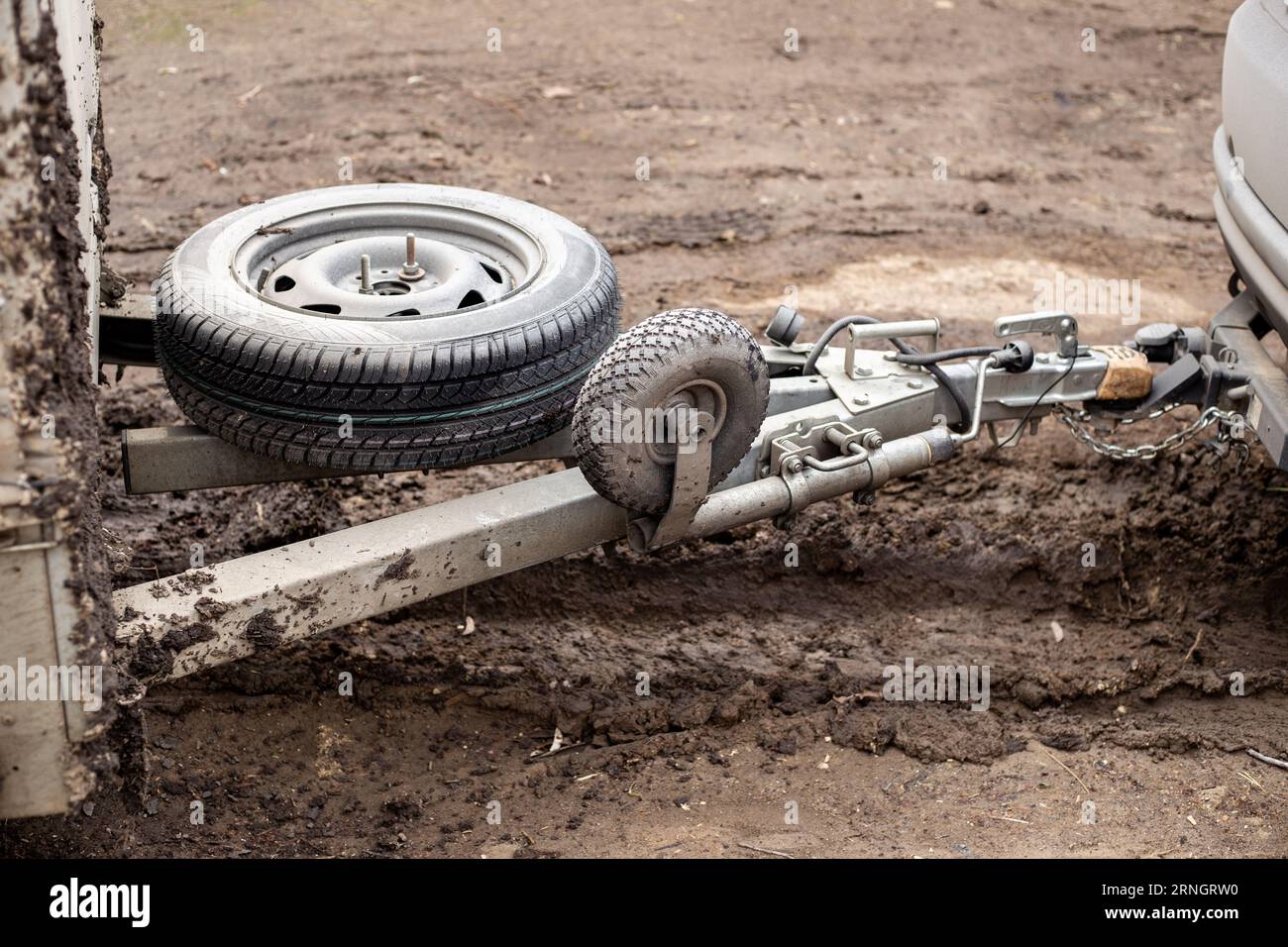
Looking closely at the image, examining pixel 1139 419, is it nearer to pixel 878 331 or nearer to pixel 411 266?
pixel 878 331

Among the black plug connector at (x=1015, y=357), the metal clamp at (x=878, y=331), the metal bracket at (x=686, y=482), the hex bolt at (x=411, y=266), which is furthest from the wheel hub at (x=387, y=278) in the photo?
the black plug connector at (x=1015, y=357)

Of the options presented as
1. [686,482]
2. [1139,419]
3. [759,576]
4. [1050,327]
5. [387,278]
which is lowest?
[759,576]

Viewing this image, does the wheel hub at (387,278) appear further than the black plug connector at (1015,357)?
No

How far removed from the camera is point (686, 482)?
333 cm

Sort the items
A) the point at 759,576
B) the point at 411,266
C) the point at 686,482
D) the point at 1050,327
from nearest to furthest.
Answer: the point at 686,482 → the point at 411,266 → the point at 1050,327 → the point at 759,576

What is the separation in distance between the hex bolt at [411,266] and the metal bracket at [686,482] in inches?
41.7

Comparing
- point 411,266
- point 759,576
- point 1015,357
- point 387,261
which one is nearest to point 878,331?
point 1015,357

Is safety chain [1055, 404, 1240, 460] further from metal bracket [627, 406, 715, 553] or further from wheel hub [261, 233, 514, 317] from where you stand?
wheel hub [261, 233, 514, 317]

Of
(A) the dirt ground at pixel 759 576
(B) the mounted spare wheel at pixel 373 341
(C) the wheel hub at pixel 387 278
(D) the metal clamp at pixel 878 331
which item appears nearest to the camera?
(B) the mounted spare wheel at pixel 373 341

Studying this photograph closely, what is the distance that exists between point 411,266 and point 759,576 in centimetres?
164

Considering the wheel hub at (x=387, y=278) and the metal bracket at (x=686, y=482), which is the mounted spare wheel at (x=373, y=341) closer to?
the wheel hub at (x=387, y=278)

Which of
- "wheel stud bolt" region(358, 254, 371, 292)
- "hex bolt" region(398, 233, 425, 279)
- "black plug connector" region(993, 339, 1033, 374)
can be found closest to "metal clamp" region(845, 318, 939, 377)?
"black plug connector" region(993, 339, 1033, 374)

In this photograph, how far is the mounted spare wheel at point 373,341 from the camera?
11.1 ft

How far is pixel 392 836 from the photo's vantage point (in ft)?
11.5
